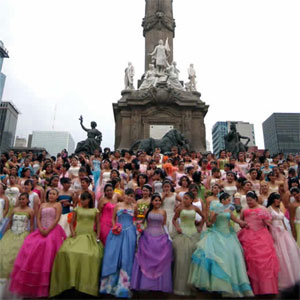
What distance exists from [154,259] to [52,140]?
160677 millimetres

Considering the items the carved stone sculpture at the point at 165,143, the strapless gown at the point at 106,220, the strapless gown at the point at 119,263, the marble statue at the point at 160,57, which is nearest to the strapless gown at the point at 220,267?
the strapless gown at the point at 119,263

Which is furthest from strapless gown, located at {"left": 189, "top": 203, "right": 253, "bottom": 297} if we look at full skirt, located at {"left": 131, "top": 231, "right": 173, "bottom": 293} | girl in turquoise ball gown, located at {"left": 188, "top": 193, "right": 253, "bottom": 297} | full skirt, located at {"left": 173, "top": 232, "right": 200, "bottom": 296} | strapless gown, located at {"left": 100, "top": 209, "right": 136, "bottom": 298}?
strapless gown, located at {"left": 100, "top": 209, "right": 136, "bottom": 298}

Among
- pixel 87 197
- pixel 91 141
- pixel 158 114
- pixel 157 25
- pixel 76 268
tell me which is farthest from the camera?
pixel 157 25

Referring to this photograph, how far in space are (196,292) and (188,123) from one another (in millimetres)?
15303

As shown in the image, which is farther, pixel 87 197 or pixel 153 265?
pixel 87 197

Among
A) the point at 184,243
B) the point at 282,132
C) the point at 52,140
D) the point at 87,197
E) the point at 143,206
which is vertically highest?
the point at 52,140

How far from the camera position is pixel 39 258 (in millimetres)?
4984

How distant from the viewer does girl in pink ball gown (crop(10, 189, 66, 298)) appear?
4773 millimetres

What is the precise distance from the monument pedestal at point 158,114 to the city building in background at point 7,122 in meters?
96.0

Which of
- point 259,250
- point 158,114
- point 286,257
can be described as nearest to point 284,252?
point 286,257

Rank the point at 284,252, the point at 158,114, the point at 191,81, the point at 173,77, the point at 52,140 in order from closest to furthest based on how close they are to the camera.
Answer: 1. the point at 284,252
2. the point at 158,114
3. the point at 173,77
4. the point at 191,81
5. the point at 52,140

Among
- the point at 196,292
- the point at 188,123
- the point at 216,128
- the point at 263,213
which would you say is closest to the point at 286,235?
the point at 263,213

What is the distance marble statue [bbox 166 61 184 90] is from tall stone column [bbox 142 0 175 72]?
1.66 meters

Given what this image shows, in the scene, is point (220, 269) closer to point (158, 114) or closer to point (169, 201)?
point (169, 201)
